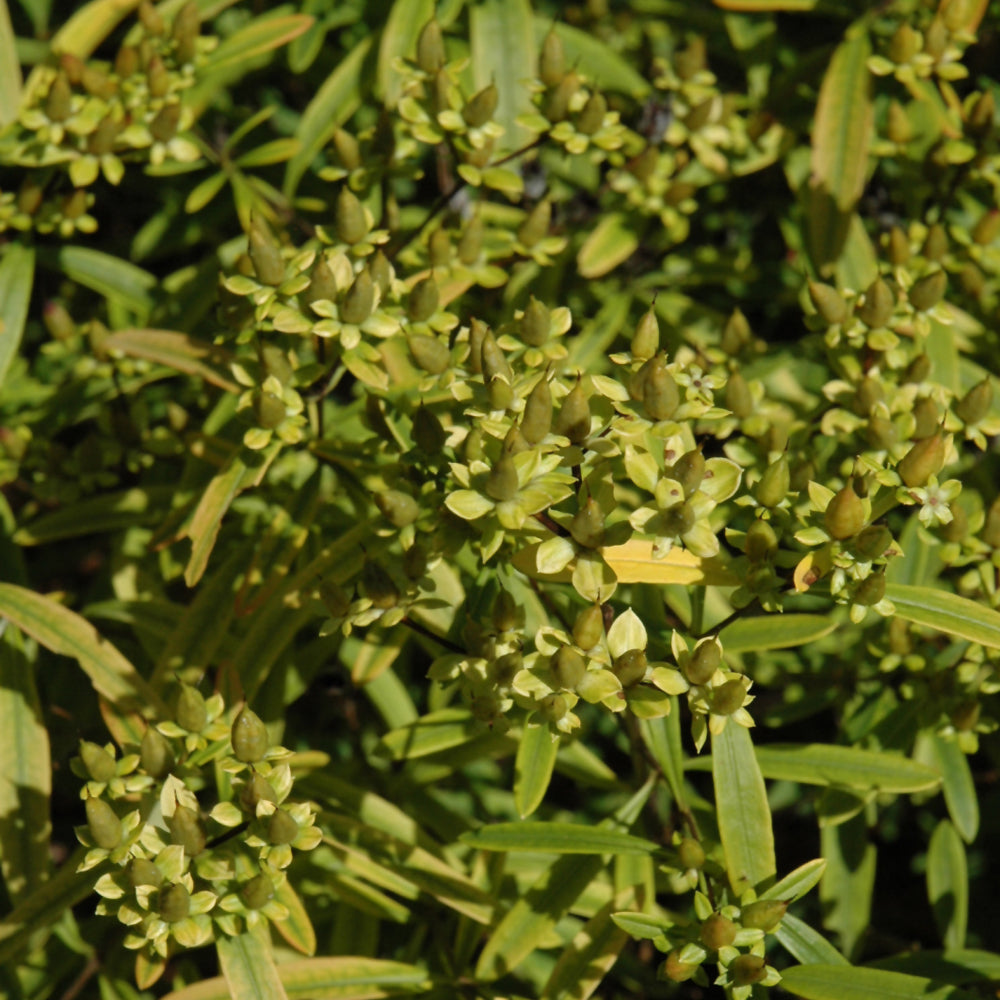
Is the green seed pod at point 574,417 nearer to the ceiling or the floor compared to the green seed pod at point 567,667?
nearer to the ceiling

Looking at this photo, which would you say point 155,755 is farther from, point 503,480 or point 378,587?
point 503,480

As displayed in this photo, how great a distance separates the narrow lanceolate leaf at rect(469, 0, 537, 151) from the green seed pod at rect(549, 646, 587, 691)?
4.12ft

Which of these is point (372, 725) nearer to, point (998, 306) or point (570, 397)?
point (570, 397)

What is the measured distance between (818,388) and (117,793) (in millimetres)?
1431

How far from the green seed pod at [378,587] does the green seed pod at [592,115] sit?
2.90 ft

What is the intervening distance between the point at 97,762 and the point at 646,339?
2.93 feet

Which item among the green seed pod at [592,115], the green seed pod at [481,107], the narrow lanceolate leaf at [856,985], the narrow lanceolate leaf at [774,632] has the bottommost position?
the narrow lanceolate leaf at [856,985]

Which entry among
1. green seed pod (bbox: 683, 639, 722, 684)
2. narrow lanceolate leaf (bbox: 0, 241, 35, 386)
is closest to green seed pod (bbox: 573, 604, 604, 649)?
green seed pod (bbox: 683, 639, 722, 684)

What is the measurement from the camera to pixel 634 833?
1.93 metres

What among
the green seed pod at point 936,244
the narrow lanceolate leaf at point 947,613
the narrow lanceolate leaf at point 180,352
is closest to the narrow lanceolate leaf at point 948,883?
the narrow lanceolate leaf at point 947,613

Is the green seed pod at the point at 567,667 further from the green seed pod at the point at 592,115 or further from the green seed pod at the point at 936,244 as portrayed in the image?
the green seed pod at the point at 936,244

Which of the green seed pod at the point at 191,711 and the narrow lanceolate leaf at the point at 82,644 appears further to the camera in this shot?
the narrow lanceolate leaf at the point at 82,644

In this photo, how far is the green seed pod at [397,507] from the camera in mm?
1536

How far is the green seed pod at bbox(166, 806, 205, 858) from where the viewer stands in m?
1.47
